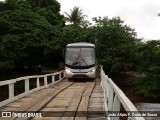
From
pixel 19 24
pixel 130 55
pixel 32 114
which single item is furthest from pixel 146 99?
pixel 32 114

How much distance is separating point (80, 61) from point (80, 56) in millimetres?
390

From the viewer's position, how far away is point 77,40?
4022 centimetres

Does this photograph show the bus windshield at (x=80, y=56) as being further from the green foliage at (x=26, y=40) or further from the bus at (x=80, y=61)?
the green foliage at (x=26, y=40)

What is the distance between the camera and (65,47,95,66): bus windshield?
89.4 feet

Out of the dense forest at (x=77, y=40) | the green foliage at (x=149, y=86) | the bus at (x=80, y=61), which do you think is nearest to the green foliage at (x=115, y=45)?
the dense forest at (x=77, y=40)

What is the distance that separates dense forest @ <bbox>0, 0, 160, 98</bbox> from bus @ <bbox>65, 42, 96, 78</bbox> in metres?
7.67

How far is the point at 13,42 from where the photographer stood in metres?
34.8

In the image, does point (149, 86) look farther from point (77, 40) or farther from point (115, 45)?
point (77, 40)

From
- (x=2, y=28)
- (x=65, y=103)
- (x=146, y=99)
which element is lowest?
(x=146, y=99)

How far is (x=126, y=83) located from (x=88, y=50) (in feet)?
53.7

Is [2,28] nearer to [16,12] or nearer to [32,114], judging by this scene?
[16,12]

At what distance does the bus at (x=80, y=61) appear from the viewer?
88.8 feet

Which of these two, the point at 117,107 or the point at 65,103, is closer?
the point at 117,107

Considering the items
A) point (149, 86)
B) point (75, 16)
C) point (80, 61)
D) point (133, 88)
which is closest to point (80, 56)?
point (80, 61)
